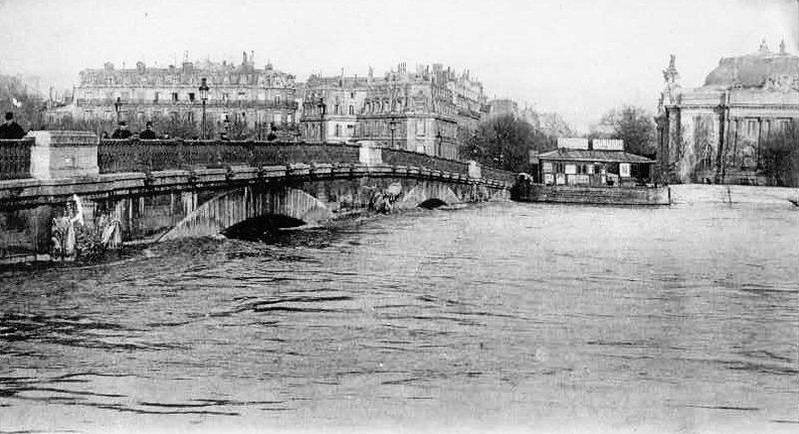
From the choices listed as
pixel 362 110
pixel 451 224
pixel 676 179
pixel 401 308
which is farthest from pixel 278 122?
pixel 401 308

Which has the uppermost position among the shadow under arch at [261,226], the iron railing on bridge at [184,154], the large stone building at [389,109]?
the large stone building at [389,109]

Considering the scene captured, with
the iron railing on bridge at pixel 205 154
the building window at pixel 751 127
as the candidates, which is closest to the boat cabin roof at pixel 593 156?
the building window at pixel 751 127

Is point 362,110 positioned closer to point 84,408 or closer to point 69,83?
point 69,83

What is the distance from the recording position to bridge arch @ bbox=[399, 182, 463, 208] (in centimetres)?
3304

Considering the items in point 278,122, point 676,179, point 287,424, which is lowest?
point 287,424

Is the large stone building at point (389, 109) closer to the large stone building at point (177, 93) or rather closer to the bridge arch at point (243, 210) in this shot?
the large stone building at point (177, 93)

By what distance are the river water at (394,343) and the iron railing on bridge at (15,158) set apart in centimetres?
138

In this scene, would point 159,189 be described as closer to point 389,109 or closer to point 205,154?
point 205,154

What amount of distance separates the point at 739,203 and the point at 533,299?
22780 mm

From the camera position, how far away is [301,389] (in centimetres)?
839

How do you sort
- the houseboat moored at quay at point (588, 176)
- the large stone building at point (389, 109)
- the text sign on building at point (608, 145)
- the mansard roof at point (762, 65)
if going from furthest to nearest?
the text sign on building at point (608, 145), the houseboat moored at quay at point (588, 176), the large stone building at point (389, 109), the mansard roof at point (762, 65)

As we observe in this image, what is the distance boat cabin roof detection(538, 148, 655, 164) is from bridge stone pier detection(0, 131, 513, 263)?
Answer: 31.8 meters

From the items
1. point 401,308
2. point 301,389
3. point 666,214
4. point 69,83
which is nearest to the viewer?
point 301,389

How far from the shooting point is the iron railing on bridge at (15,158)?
41.6 ft
